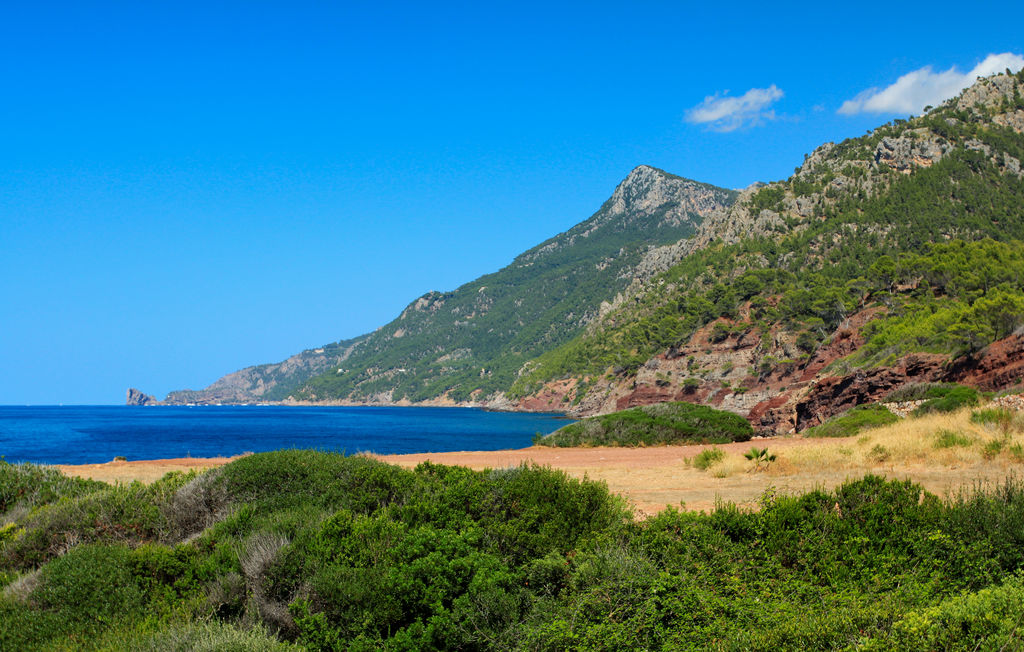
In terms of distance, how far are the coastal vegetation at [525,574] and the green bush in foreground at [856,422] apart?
50.6 ft

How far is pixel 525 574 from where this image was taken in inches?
299

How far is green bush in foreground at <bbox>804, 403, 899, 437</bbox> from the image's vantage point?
23438 mm

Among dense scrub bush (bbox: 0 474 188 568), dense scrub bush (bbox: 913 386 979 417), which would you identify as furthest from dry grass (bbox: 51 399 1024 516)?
dense scrub bush (bbox: 0 474 188 568)

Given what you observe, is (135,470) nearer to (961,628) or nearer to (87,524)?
(87,524)

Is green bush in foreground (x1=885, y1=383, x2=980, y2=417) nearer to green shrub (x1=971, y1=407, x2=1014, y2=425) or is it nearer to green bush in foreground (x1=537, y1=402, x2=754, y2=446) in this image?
green shrub (x1=971, y1=407, x2=1014, y2=425)

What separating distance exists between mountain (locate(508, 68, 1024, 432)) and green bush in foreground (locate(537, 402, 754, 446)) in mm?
7603

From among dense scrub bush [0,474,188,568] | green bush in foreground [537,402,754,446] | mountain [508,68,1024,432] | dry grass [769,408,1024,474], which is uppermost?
mountain [508,68,1024,432]

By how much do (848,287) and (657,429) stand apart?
45724mm

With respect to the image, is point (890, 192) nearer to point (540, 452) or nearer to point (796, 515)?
point (540, 452)

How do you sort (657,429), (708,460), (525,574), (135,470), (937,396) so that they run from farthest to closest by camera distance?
(657,429) < (937,396) < (135,470) < (708,460) < (525,574)

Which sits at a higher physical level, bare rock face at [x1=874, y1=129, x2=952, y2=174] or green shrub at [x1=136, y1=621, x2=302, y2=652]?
bare rock face at [x1=874, y1=129, x2=952, y2=174]

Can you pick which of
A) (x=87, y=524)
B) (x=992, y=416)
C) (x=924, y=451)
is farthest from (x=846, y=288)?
(x=87, y=524)

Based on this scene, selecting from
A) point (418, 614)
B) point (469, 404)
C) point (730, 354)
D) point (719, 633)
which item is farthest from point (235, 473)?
point (469, 404)

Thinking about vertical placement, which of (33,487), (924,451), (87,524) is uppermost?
(33,487)
